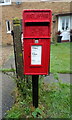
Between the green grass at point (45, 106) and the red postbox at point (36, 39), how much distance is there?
36.4 inches

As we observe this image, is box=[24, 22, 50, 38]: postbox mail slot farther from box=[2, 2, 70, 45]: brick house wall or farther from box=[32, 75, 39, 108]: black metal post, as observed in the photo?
box=[2, 2, 70, 45]: brick house wall

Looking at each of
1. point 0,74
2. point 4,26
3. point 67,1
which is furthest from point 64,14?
point 0,74

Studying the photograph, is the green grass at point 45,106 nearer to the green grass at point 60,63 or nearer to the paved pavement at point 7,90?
the paved pavement at point 7,90

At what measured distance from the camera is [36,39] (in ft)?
8.34

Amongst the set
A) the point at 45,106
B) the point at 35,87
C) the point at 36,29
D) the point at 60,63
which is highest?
the point at 36,29

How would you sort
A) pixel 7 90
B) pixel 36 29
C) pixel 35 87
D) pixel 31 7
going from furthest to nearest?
pixel 31 7 → pixel 7 90 → pixel 35 87 → pixel 36 29

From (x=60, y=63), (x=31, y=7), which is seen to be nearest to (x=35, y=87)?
(x=60, y=63)

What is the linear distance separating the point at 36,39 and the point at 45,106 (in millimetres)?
1623

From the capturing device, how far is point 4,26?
1464 centimetres

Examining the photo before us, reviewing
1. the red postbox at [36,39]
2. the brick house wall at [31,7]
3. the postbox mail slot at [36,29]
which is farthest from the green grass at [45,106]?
the brick house wall at [31,7]

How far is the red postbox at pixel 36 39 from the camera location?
2.48 meters

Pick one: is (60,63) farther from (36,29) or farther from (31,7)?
(31,7)

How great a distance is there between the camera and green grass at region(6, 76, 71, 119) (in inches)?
121

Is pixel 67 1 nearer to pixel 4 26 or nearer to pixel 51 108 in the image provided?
pixel 4 26
